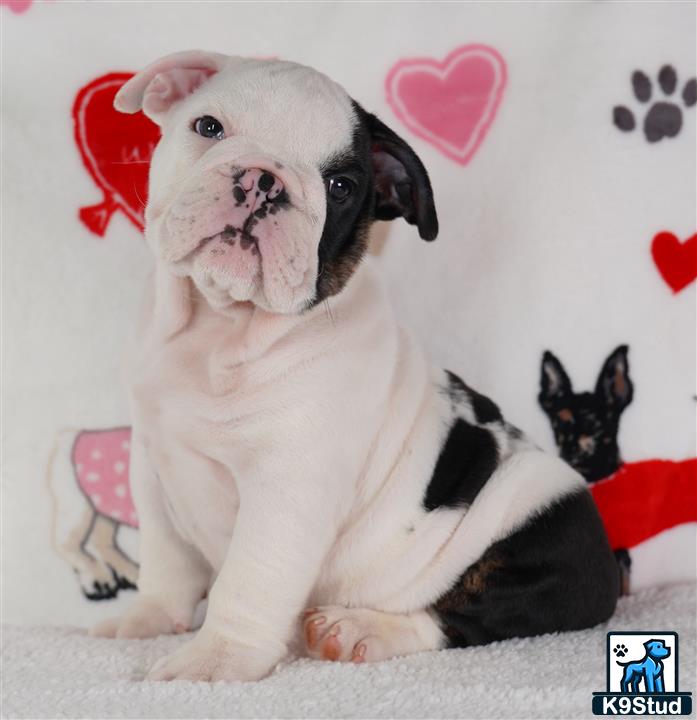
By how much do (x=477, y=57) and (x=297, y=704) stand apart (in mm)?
2405

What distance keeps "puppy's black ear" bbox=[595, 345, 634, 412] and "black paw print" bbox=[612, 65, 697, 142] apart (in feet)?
2.61

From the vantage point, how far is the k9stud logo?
2.62 metres

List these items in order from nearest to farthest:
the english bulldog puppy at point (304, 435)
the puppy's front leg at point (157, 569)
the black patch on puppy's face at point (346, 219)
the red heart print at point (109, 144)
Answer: the english bulldog puppy at point (304, 435)
the black patch on puppy's face at point (346, 219)
the puppy's front leg at point (157, 569)
the red heart print at point (109, 144)

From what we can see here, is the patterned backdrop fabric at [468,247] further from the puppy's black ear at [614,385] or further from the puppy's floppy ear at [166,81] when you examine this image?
the puppy's floppy ear at [166,81]

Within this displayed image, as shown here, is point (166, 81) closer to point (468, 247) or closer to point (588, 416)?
point (468, 247)

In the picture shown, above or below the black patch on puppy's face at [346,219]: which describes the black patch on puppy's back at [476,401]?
below

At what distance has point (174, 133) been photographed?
290 cm

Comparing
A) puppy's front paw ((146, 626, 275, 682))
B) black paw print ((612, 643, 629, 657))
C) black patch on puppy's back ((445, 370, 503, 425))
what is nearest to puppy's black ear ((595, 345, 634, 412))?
black patch on puppy's back ((445, 370, 503, 425))

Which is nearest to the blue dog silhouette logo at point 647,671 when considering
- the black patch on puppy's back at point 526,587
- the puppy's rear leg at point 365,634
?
the black patch on puppy's back at point 526,587

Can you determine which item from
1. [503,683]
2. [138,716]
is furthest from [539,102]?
[138,716]

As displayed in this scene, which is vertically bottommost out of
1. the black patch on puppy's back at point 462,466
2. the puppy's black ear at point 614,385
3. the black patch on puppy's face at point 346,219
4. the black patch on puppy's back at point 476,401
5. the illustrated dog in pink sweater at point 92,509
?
the illustrated dog in pink sweater at point 92,509

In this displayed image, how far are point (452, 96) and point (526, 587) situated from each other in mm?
1776

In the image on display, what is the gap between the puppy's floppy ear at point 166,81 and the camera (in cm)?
304

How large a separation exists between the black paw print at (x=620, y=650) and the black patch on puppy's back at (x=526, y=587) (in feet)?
1.13
